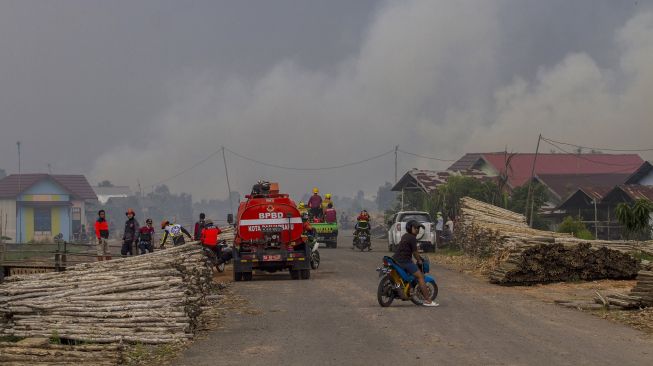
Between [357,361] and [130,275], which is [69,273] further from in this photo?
[357,361]

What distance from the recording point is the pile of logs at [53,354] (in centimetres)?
1259

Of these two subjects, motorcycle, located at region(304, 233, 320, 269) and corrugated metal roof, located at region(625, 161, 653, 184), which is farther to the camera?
corrugated metal roof, located at region(625, 161, 653, 184)

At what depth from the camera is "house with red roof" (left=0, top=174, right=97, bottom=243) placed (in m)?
79.0

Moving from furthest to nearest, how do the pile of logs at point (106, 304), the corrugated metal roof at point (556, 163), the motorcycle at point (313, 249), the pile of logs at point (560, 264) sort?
1. the corrugated metal roof at point (556, 163)
2. the motorcycle at point (313, 249)
3. the pile of logs at point (560, 264)
4. the pile of logs at point (106, 304)

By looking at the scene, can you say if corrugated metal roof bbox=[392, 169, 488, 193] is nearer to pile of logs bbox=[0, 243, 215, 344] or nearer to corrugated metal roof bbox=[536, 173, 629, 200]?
corrugated metal roof bbox=[536, 173, 629, 200]

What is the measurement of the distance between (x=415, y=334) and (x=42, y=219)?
7064 cm

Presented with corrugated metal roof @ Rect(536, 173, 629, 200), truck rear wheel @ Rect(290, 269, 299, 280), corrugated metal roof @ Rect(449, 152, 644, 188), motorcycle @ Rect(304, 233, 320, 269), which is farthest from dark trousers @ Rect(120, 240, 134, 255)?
corrugated metal roof @ Rect(449, 152, 644, 188)

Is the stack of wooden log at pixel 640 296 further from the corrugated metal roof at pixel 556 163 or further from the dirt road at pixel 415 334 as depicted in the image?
the corrugated metal roof at pixel 556 163

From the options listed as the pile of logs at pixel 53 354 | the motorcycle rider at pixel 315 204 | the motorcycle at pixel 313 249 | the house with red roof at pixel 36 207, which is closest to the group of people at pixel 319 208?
the motorcycle rider at pixel 315 204

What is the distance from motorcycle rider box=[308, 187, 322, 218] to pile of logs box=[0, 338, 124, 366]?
31953 mm

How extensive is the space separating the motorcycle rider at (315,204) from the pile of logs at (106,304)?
26.7 meters

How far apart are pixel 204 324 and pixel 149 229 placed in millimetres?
15117

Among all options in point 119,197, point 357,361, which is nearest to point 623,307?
point 357,361

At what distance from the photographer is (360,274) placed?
96.8 ft
